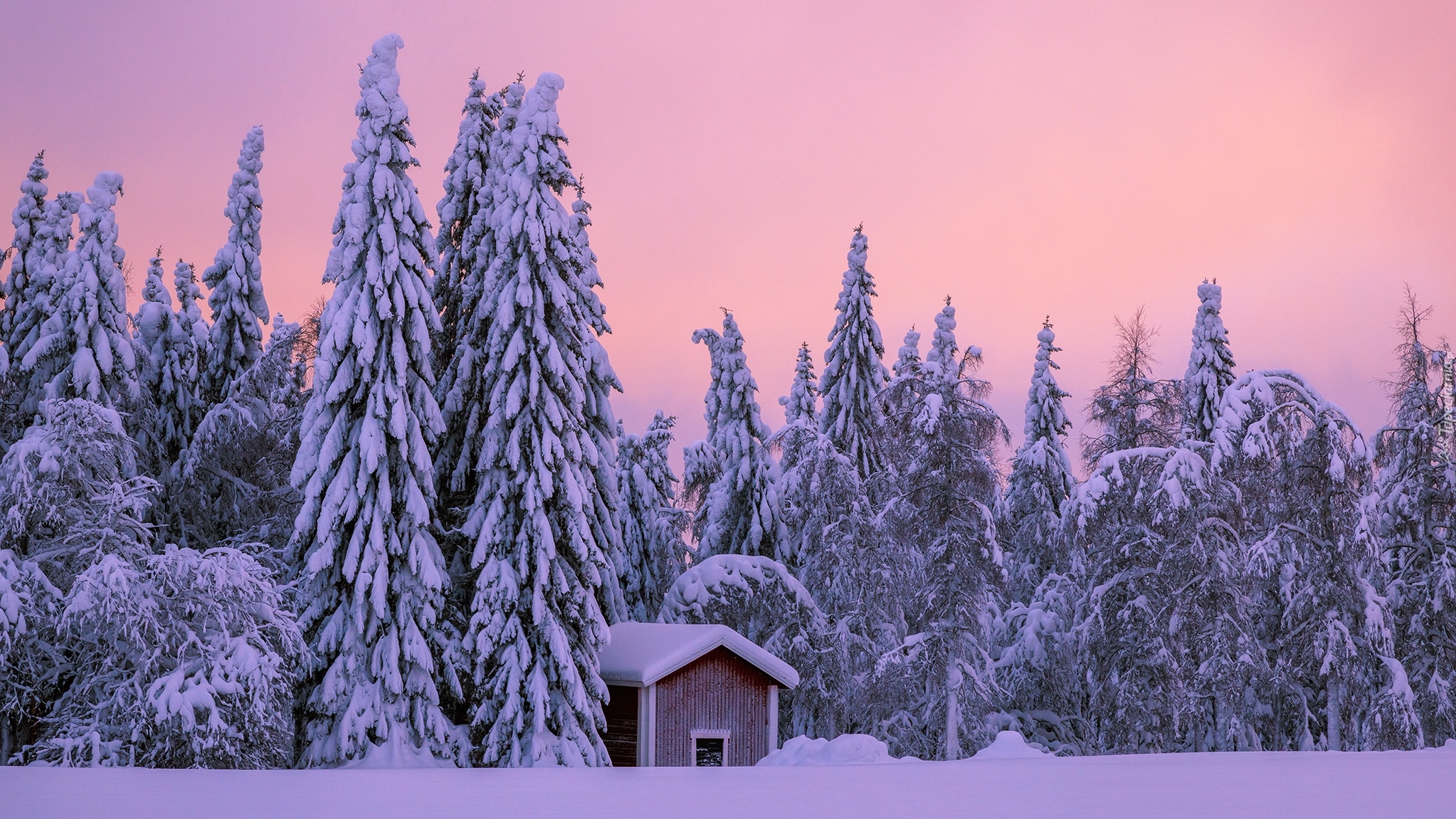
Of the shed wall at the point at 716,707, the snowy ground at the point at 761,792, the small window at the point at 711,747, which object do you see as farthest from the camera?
the small window at the point at 711,747

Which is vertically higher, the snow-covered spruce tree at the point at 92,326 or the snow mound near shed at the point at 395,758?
the snow-covered spruce tree at the point at 92,326

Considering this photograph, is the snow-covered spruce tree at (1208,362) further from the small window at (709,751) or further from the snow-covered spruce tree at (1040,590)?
the small window at (709,751)

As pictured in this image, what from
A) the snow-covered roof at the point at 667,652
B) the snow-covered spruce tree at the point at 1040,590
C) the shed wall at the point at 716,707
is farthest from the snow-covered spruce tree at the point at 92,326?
the snow-covered spruce tree at the point at 1040,590

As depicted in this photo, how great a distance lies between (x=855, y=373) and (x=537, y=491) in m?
14.7

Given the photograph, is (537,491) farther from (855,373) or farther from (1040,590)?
(1040,590)

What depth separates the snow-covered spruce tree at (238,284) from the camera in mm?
31219

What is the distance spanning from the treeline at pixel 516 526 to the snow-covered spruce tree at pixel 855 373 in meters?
2.42

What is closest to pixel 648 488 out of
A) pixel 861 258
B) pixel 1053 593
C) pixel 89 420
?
pixel 861 258

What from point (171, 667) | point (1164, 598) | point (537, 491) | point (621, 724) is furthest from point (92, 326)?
point (1164, 598)

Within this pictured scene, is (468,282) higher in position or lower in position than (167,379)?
higher

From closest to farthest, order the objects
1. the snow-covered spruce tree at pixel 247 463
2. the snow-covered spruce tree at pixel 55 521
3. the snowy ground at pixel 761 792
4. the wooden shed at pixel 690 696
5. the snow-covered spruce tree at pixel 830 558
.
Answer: the snowy ground at pixel 761 792 → the snow-covered spruce tree at pixel 55 521 → the wooden shed at pixel 690 696 → the snow-covered spruce tree at pixel 247 463 → the snow-covered spruce tree at pixel 830 558

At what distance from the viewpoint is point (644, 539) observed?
41.7 meters

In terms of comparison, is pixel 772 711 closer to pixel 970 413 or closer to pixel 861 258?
pixel 970 413

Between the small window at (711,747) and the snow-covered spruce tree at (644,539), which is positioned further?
the snow-covered spruce tree at (644,539)
